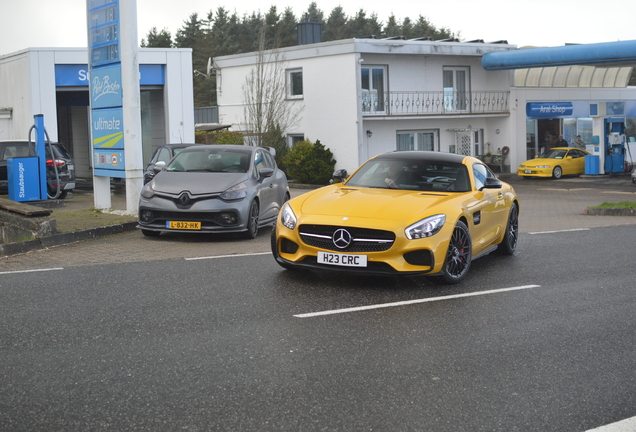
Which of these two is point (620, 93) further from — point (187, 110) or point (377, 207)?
point (377, 207)

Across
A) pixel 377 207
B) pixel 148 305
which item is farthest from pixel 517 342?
pixel 148 305

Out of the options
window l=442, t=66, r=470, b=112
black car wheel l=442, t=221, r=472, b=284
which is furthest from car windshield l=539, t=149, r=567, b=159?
black car wheel l=442, t=221, r=472, b=284

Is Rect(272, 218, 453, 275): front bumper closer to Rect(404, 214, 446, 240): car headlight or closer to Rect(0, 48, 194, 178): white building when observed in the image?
Rect(404, 214, 446, 240): car headlight

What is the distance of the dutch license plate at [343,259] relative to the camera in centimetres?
815

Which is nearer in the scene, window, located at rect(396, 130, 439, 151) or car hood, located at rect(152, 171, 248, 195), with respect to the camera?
car hood, located at rect(152, 171, 248, 195)

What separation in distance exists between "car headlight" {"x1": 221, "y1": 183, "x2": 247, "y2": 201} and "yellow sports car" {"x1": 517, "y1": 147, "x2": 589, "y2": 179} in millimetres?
24851

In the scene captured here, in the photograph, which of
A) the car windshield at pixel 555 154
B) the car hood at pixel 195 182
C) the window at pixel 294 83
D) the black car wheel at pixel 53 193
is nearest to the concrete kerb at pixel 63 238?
the car hood at pixel 195 182

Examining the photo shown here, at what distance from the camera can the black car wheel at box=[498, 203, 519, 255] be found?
1098cm

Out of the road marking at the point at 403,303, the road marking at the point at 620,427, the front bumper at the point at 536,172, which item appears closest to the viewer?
the road marking at the point at 620,427

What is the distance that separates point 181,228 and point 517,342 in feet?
24.0

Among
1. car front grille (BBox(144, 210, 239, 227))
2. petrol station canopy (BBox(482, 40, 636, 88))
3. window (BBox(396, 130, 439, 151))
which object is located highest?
petrol station canopy (BBox(482, 40, 636, 88))

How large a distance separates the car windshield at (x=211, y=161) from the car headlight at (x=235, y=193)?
0.73m

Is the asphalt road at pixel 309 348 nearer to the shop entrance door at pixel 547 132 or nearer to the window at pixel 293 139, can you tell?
the window at pixel 293 139

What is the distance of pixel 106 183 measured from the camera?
56.2 feet
